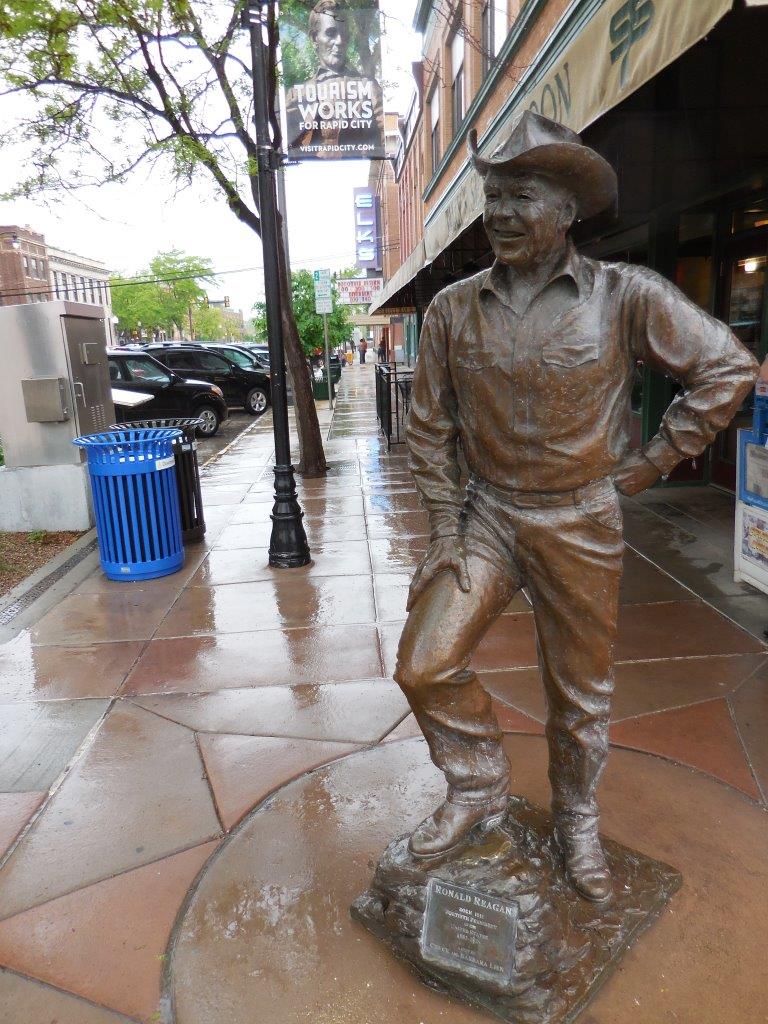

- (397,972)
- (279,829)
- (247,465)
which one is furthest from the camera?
(247,465)

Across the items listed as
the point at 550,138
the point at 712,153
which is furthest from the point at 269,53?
the point at 550,138

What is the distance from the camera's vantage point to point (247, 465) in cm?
1200

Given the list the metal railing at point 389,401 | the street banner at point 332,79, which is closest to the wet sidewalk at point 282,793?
the street banner at point 332,79

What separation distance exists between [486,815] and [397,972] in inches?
19.8

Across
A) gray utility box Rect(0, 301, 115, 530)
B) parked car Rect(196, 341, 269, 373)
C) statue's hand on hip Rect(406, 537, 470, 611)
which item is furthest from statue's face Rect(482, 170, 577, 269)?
parked car Rect(196, 341, 269, 373)

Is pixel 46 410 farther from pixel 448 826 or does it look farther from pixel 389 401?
pixel 389 401

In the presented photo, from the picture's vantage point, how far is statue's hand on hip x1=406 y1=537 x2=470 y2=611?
2217 millimetres

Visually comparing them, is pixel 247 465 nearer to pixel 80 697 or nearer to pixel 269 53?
pixel 269 53

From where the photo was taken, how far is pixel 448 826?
2.31 meters

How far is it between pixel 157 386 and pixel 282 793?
13.5 metres

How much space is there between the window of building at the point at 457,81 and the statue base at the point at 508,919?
14754 millimetres

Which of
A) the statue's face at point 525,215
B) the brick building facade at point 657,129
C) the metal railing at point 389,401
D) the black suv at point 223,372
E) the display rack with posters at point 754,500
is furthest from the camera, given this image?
the black suv at point 223,372

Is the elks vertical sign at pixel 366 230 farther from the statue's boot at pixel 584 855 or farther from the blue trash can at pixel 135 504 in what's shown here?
the statue's boot at pixel 584 855

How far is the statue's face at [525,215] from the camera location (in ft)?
6.56
